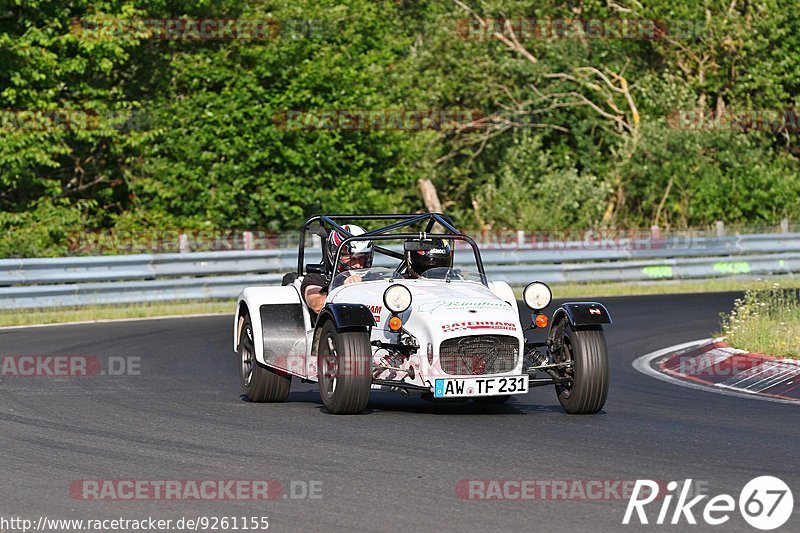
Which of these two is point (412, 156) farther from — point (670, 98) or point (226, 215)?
point (670, 98)

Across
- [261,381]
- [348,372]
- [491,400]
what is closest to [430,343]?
[348,372]

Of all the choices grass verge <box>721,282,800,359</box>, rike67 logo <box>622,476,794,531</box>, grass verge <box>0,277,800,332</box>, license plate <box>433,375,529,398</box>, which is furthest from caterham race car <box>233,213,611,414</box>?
grass verge <box>0,277,800,332</box>

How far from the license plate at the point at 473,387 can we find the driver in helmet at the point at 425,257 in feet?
5.97

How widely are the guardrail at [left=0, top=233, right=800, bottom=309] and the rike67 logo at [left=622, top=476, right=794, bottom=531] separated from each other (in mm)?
15055

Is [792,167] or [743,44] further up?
[743,44]

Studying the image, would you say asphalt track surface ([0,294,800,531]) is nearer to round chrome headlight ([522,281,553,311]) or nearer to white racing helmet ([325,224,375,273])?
round chrome headlight ([522,281,553,311])

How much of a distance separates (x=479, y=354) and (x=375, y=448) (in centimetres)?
160

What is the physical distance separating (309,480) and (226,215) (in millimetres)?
22449

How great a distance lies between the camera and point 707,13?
37.1 m

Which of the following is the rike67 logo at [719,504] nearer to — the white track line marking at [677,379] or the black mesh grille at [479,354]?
the black mesh grille at [479,354]

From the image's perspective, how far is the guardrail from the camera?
2092 cm

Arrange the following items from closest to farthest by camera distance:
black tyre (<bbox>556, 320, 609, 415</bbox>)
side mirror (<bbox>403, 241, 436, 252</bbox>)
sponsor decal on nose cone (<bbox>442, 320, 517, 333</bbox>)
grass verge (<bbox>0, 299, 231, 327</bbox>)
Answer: sponsor decal on nose cone (<bbox>442, 320, 517, 333</bbox>) < black tyre (<bbox>556, 320, 609, 415</bbox>) < side mirror (<bbox>403, 241, 436, 252</bbox>) < grass verge (<bbox>0, 299, 231, 327</bbox>)

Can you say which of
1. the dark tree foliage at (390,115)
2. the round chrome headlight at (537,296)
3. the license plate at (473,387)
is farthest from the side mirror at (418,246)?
the dark tree foliage at (390,115)

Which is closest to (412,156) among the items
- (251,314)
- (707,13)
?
(707,13)
